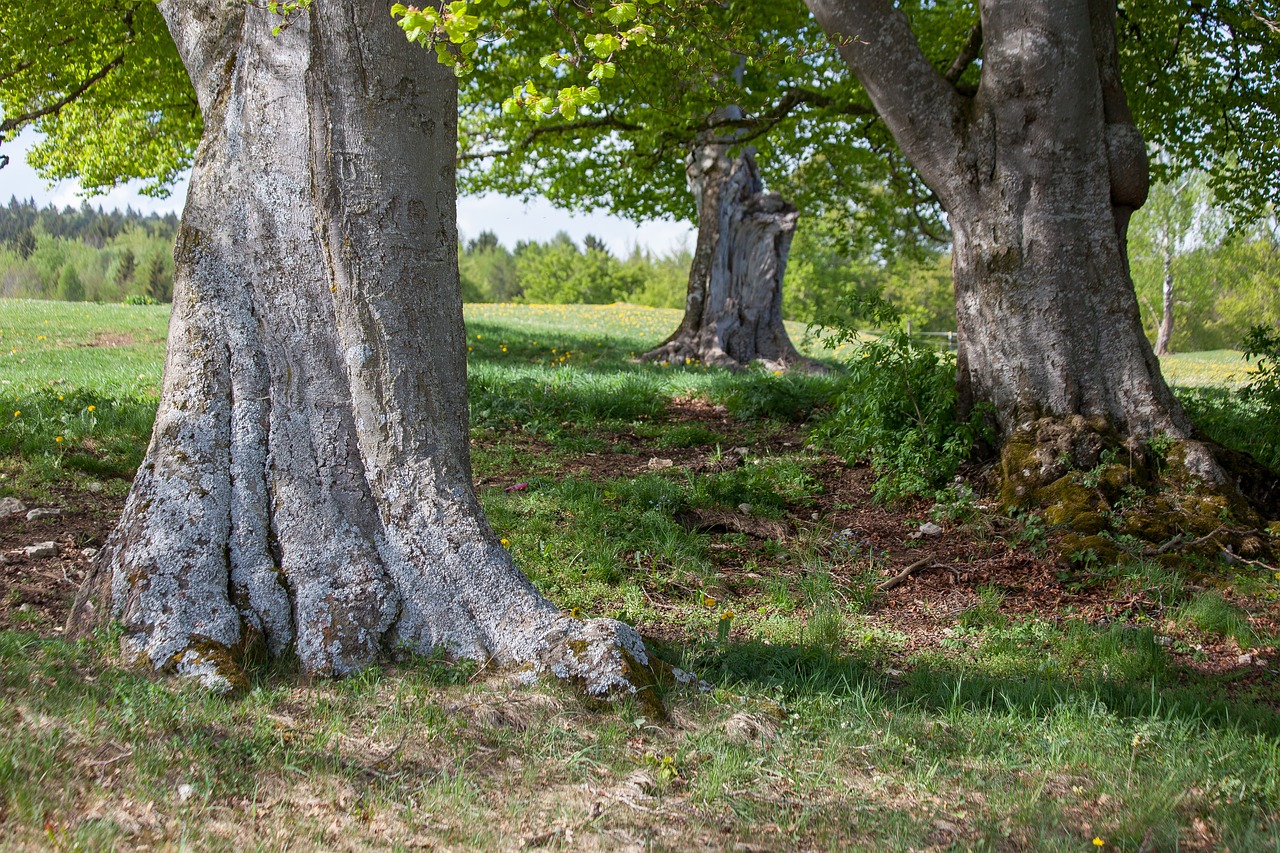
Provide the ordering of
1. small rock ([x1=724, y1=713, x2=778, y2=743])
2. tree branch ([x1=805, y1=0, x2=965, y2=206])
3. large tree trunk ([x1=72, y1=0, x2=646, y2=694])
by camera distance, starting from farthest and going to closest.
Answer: tree branch ([x1=805, y1=0, x2=965, y2=206]) → large tree trunk ([x1=72, y1=0, x2=646, y2=694]) → small rock ([x1=724, y1=713, x2=778, y2=743])

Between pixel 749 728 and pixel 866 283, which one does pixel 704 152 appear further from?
pixel 866 283

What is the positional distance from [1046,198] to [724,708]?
464cm

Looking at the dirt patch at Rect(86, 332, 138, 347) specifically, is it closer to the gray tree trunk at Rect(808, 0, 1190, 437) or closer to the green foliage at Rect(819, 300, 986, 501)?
the green foliage at Rect(819, 300, 986, 501)

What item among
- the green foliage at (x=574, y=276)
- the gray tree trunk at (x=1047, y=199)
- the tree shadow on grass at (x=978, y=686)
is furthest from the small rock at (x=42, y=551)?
the green foliage at (x=574, y=276)

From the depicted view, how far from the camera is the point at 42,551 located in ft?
14.7

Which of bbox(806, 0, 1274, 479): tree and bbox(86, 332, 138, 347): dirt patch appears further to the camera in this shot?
bbox(86, 332, 138, 347): dirt patch

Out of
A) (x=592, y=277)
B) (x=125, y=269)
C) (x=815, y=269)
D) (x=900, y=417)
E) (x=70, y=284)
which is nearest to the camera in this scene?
(x=900, y=417)

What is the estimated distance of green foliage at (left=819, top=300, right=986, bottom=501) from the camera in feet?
21.2

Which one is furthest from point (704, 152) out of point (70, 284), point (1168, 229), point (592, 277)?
point (592, 277)

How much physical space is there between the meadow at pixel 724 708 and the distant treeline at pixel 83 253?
1628 cm

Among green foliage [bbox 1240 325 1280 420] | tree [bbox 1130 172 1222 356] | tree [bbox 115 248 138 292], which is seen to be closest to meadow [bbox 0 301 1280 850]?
green foliage [bbox 1240 325 1280 420]

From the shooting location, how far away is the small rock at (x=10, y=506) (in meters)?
5.05

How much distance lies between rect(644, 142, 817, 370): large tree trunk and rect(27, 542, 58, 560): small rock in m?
9.96

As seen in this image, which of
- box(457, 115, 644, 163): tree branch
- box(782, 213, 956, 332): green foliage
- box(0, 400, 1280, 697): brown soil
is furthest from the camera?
box(782, 213, 956, 332): green foliage
